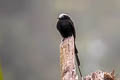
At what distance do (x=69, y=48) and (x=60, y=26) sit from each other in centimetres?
246

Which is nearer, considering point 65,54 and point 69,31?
point 65,54

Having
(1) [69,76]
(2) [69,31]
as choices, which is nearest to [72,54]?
(1) [69,76]

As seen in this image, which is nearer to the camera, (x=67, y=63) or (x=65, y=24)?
(x=67, y=63)

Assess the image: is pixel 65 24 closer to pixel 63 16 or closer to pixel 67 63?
pixel 63 16

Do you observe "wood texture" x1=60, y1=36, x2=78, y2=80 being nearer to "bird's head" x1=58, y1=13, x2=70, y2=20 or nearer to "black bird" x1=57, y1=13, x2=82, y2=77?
"black bird" x1=57, y1=13, x2=82, y2=77

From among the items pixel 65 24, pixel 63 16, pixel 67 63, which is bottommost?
pixel 67 63

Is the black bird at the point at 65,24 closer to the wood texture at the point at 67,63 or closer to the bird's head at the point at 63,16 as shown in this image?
the bird's head at the point at 63,16

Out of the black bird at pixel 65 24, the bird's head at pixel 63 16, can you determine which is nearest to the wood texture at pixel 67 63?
the black bird at pixel 65 24

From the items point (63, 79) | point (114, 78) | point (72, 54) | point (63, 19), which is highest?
point (63, 19)

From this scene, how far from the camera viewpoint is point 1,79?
1937 millimetres

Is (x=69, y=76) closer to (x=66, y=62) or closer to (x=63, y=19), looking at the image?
(x=66, y=62)

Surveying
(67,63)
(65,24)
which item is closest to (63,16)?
(65,24)

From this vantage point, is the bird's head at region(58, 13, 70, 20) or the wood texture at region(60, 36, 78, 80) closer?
the wood texture at region(60, 36, 78, 80)

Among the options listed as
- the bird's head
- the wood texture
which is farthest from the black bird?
the wood texture
